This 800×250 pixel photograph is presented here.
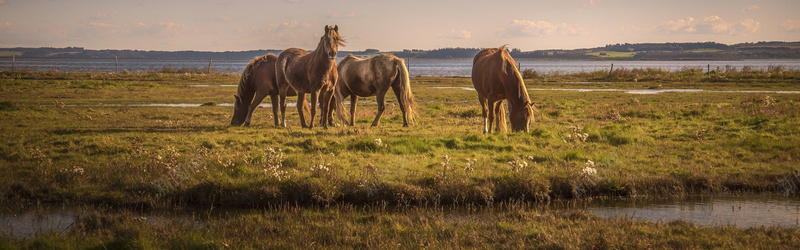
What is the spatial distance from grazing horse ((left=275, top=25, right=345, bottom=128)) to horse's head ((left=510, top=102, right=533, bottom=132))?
183 inches

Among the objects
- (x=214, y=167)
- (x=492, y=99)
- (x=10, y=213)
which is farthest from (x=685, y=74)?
(x=10, y=213)

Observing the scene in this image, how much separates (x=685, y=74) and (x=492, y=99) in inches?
1414

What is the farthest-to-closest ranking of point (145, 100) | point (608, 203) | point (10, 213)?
1. point (145, 100)
2. point (608, 203)
3. point (10, 213)

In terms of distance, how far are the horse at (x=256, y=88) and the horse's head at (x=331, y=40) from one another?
9.94 ft

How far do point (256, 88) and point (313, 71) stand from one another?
2817 mm

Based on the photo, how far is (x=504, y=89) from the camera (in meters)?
14.2

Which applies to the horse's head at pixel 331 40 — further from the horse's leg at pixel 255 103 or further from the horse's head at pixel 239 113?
the horse's head at pixel 239 113

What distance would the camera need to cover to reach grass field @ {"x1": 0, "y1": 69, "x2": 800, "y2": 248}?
7035 mm

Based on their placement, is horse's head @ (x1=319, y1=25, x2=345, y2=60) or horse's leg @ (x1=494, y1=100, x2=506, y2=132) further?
horse's leg @ (x1=494, y1=100, x2=506, y2=132)

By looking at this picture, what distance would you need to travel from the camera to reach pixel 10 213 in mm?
8367

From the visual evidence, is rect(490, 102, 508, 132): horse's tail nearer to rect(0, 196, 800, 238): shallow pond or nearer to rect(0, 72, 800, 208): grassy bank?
rect(0, 72, 800, 208): grassy bank

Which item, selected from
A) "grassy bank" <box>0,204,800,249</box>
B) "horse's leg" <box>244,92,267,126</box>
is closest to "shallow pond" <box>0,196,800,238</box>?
"grassy bank" <box>0,204,800,249</box>

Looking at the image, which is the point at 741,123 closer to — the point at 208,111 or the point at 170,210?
the point at 170,210

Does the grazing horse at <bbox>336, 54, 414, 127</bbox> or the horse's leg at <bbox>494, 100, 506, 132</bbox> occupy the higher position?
the grazing horse at <bbox>336, 54, 414, 127</bbox>
